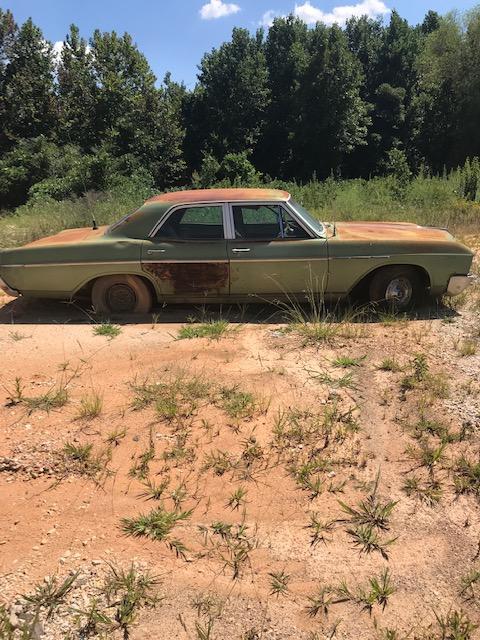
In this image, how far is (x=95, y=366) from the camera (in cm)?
448

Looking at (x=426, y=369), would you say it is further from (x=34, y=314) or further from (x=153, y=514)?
(x=34, y=314)

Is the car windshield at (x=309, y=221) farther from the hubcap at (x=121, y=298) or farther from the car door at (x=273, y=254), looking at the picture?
the hubcap at (x=121, y=298)

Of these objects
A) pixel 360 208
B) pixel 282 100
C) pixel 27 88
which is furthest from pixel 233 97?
pixel 360 208

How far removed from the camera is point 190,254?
17.8 ft

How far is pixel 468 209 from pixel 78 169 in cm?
1691

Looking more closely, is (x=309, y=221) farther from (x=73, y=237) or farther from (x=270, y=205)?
(x=73, y=237)

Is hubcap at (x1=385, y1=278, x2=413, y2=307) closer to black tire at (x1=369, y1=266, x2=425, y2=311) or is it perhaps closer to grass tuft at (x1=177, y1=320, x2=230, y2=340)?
black tire at (x1=369, y1=266, x2=425, y2=311)

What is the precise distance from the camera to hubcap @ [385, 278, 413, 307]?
5.59 m

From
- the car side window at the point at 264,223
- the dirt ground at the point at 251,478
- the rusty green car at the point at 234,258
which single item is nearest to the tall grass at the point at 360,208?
the rusty green car at the point at 234,258

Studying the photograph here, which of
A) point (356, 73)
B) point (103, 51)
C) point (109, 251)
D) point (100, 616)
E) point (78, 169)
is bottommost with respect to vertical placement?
point (100, 616)

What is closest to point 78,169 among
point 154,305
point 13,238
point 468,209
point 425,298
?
point 13,238

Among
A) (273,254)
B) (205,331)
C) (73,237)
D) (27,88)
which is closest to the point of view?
(205,331)

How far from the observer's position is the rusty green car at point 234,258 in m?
5.39

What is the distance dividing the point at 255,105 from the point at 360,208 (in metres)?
24.9
